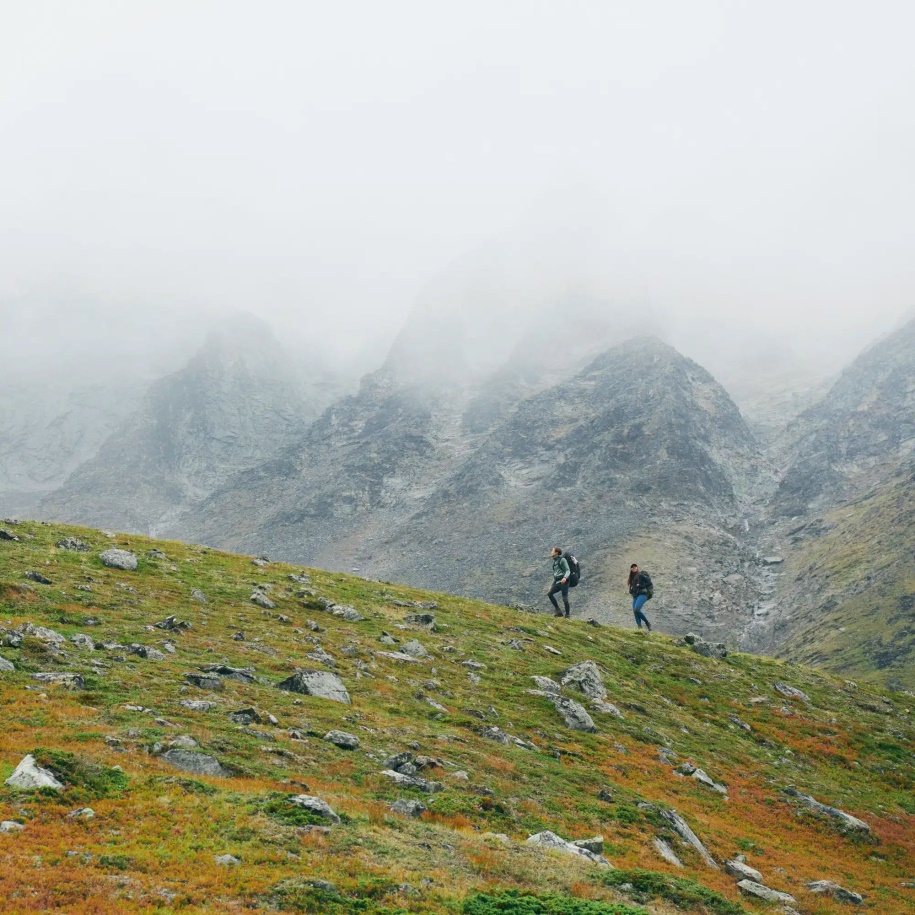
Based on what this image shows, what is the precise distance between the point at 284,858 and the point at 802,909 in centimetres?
1529

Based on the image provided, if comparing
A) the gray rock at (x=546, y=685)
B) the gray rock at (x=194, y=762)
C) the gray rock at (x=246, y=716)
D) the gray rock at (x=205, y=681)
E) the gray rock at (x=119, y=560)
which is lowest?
the gray rock at (x=194, y=762)

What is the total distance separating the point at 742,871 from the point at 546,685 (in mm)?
14383

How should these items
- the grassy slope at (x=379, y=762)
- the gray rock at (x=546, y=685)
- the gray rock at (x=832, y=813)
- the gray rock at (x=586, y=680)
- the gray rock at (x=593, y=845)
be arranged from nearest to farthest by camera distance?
the grassy slope at (x=379, y=762) → the gray rock at (x=593, y=845) → the gray rock at (x=832, y=813) → the gray rock at (x=546, y=685) → the gray rock at (x=586, y=680)

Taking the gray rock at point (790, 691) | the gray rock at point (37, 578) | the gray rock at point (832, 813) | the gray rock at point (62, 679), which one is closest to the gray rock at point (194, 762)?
the gray rock at point (62, 679)

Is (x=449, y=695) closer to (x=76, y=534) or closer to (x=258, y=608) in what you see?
(x=258, y=608)

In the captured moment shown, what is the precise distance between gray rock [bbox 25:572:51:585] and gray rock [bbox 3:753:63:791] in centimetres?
1740

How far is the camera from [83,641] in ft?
78.7

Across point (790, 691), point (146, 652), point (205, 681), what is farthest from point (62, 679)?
point (790, 691)

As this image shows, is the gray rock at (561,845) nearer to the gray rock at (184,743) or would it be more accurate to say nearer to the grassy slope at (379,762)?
the grassy slope at (379,762)

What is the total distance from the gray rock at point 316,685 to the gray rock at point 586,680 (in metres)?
14.4

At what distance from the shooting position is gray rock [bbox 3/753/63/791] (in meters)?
14.1

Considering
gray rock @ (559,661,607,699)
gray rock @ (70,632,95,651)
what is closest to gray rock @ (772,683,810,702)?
gray rock @ (559,661,607,699)

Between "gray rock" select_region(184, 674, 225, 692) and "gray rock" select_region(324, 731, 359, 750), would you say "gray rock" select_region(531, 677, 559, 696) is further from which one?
"gray rock" select_region(184, 674, 225, 692)

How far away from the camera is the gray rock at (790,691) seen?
46562 mm
